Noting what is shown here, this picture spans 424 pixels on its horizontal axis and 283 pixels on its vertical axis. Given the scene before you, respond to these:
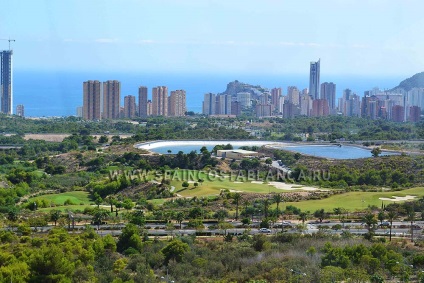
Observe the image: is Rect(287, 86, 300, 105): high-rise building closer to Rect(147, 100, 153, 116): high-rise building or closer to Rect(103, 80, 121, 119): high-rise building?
Rect(147, 100, 153, 116): high-rise building

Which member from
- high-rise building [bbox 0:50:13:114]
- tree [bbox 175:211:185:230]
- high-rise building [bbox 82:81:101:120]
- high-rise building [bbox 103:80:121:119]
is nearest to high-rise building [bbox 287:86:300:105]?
high-rise building [bbox 103:80:121:119]

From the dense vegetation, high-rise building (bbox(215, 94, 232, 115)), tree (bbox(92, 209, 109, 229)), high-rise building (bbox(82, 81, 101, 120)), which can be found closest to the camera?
the dense vegetation

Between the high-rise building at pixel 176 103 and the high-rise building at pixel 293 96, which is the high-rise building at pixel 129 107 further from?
the high-rise building at pixel 293 96

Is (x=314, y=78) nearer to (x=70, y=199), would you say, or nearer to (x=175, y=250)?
(x=70, y=199)

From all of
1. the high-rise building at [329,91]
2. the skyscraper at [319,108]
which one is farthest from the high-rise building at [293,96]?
the skyscraper at [319,108]

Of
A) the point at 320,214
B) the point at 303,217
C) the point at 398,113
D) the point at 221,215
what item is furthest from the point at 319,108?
the point at 221,215

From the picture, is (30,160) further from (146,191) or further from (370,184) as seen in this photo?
(370,184)

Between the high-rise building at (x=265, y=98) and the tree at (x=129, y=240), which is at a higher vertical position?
the high-rise building at (x=265, y=98)
